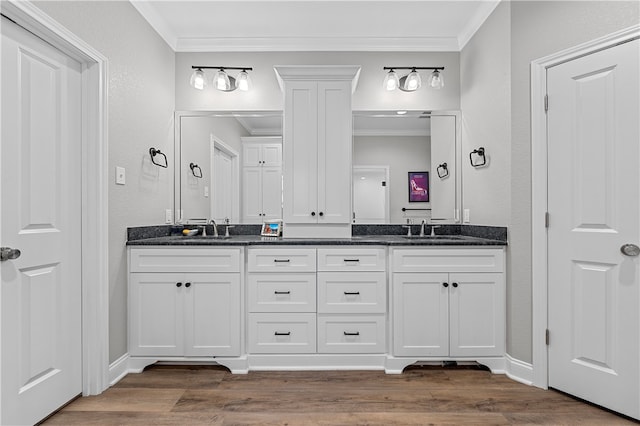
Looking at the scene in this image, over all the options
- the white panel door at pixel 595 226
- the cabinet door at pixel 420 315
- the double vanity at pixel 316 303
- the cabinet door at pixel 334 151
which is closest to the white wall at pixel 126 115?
the double vanity at pixel 316 303

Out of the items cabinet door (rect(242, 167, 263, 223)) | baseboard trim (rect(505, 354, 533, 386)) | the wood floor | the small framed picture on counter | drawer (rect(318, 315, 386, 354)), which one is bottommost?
the wood floor

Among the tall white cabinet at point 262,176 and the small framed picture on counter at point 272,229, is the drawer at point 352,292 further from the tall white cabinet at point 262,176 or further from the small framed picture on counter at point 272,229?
the tall white cabinet at point 262,176

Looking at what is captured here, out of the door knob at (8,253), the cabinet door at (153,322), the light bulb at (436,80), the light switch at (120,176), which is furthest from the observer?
the light bulb at (436,80)

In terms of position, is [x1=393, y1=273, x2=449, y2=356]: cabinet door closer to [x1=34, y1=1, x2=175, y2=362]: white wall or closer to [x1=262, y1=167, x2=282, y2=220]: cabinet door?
[x1=262, y1=167, x2=282, y2=220]: cabinet door

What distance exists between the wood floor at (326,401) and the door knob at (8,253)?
2.99 feet

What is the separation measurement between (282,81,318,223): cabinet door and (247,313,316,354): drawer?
0.77 m

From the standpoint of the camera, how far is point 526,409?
74.3 inches

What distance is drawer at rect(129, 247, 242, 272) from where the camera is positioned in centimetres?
232

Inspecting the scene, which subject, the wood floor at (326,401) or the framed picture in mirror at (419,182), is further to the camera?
the framed picture in mirror at (419,182)

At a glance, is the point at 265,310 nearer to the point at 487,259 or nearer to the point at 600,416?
the point at 487,259

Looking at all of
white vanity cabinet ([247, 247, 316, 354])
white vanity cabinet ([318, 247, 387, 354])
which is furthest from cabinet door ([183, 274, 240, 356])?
white vanity cabinet ([318, 247, 387, 354])

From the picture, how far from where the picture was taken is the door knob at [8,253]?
4.98ft

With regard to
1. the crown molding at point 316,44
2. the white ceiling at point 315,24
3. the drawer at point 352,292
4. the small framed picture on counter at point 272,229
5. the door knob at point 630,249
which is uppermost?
the white ceiling at point 315,24

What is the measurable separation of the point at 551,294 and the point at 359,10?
2.41 metres
